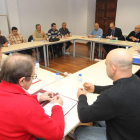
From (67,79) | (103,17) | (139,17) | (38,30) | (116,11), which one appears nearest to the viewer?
(67,79)

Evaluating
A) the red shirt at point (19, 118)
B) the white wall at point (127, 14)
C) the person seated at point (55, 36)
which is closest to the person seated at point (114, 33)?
the white wall at point (127, 14)

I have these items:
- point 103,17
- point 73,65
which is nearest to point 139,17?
point 103,17

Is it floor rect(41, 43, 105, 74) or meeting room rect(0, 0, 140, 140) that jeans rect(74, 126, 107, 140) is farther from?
floor rect(41, 43, 105, 74)

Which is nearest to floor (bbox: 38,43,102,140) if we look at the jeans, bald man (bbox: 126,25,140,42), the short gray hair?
bald man (bbox: 126,25,140,42)

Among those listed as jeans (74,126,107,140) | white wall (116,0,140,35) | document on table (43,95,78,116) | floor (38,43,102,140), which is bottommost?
floor (38,43,102,140)

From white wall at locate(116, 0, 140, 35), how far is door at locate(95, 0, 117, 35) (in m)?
0.36

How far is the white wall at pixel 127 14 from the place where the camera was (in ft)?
19.9

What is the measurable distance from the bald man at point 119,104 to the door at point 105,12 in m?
6.73

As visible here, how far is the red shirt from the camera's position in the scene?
0.78 meters

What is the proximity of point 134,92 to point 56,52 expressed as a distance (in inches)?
194

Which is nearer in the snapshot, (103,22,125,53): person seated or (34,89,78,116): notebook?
(34,89,78,116): notebook

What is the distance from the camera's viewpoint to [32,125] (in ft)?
2.61

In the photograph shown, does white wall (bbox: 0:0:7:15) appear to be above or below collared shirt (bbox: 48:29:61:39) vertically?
above

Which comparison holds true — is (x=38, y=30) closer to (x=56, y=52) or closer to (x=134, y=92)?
(x=56, y=52)
